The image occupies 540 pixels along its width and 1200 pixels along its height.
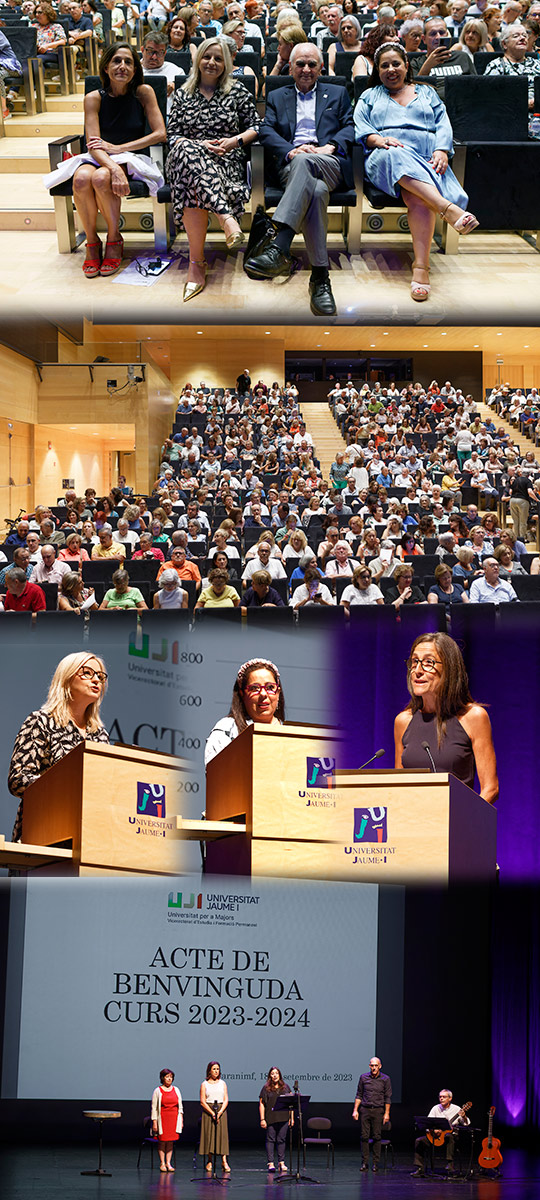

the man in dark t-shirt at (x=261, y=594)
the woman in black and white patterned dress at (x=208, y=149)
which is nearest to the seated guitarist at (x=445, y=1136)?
the man in dark t-shirt at (x=261, y=594)

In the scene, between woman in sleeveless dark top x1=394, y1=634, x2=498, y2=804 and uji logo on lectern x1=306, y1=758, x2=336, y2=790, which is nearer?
uji logo on lectern x1=306, y1=758, x2=336, y2=790

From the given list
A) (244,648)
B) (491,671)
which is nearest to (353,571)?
(244,648)

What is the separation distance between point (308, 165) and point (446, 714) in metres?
1.30

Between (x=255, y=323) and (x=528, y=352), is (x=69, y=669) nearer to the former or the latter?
(x=255, y=323)

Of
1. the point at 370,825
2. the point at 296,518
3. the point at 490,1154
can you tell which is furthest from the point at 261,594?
the point at 490,1154

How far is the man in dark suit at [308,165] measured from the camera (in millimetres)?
2654

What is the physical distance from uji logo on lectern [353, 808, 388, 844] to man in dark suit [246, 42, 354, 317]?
1.07 metres

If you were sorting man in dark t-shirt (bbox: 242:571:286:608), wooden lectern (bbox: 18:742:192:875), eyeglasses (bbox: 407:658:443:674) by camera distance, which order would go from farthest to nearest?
1. man in dark t-shirt (bbox: 242:571:286:608)
2. eyeglasses (bbox: 407:658:443:674)
3. wooden lectern (bbox: 18:742:192:875)

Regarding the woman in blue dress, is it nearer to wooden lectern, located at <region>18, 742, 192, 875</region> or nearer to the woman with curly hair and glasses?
the woman with curly hair and glasses

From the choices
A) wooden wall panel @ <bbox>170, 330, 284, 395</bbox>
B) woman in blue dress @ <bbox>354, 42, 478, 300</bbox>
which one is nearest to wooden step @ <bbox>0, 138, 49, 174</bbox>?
wooden wall panel @ <bbox>170, 330, 284, 395</bbox>

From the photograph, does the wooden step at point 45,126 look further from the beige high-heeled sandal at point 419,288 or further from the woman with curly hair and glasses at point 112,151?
the beige high-heeled sandal at point 419,288

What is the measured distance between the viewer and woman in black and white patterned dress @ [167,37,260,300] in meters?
2.63

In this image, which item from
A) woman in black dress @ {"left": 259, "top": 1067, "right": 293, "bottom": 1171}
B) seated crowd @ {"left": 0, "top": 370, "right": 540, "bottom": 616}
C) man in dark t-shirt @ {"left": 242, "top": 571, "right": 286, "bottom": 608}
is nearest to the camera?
seated crowd @ {"left": 0, "top": 370, "right": 540, "bottom": 616}

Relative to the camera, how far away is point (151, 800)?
2.36 meters
